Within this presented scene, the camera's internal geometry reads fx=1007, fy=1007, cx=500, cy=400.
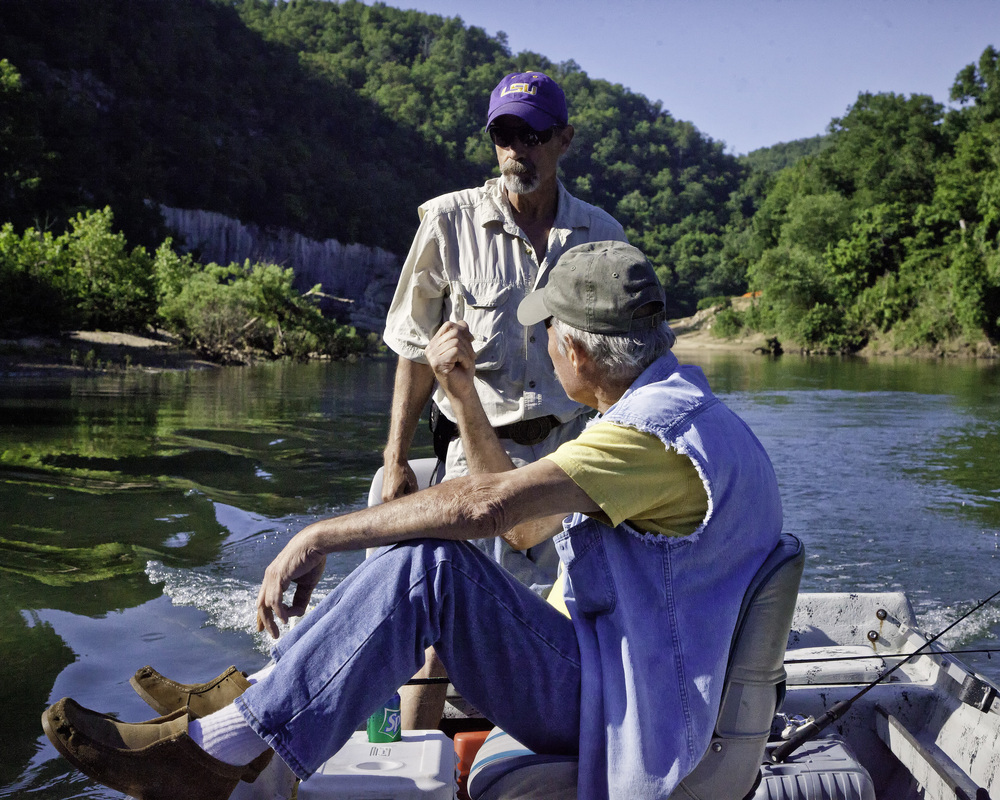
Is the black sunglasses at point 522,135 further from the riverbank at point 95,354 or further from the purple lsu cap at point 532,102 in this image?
the riverbank at point 95,354

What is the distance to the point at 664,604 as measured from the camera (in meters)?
2.00

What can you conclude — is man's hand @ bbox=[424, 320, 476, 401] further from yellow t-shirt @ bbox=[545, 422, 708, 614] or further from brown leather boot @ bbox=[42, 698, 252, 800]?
brown leather boot @ bbox=[42, 698, 252, 800]

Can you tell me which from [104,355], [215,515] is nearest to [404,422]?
[215,515]

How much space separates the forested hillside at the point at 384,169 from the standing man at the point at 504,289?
26.8 metres

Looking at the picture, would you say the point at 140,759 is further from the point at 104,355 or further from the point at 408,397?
the point at 104,355

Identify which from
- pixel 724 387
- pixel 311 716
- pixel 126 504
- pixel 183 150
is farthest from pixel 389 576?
pixel 183 150

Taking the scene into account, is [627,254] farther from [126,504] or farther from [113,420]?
[113,420]

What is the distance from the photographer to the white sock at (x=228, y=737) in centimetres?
201

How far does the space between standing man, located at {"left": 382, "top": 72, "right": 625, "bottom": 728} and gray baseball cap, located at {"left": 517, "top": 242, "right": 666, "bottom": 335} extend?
125 centimetres

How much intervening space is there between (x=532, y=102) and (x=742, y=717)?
2.15m

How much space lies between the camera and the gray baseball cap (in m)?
2.14

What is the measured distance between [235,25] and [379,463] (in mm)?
92825

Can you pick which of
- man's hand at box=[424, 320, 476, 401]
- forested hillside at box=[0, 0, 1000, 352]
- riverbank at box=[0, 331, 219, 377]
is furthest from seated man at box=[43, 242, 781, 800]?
forested hillside at box=[0, 0, 1000, 352]

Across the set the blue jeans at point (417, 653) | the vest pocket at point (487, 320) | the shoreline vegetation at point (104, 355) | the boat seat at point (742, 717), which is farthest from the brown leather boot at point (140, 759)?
the shoreline vegetation at point (104, 355)
